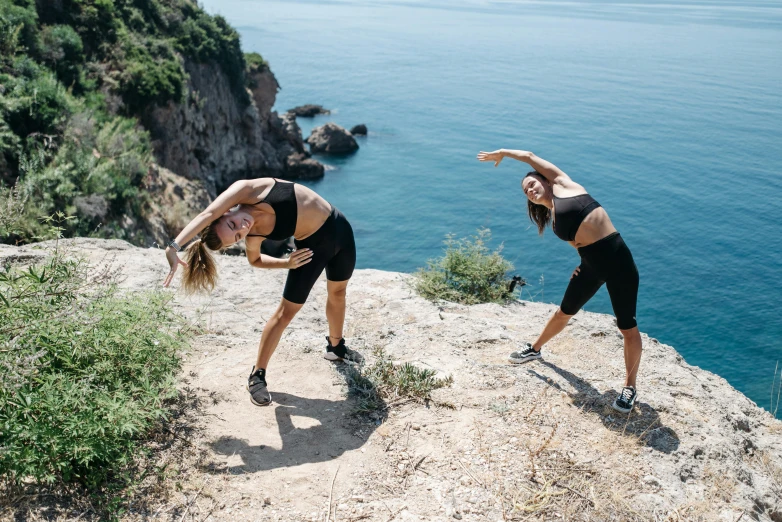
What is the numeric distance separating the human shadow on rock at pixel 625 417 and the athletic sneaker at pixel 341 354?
6.11ft

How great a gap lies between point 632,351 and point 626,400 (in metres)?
0.47

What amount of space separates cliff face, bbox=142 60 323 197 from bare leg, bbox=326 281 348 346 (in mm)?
20742

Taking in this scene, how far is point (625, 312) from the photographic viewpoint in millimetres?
5496

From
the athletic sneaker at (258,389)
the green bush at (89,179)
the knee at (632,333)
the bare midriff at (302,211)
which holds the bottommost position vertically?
the green bush at (89,179)

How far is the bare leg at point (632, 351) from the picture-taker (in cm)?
564

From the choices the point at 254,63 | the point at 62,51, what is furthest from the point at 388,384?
the point at 254,63

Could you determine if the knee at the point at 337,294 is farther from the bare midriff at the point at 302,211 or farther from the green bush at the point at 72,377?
the green bush at the point at 72,377

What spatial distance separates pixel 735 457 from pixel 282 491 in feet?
13.5

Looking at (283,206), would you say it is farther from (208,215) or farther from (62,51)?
(62,51)

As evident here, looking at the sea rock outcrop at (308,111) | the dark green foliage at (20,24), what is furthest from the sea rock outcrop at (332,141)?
the dark green foliage at (20,24)

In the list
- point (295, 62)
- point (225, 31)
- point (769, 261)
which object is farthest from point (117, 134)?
point (295, 62)

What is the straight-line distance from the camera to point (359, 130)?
52.9 m

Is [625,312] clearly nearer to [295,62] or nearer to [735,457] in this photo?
[735,457]

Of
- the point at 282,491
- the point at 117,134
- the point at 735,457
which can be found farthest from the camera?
the point at 117,134
